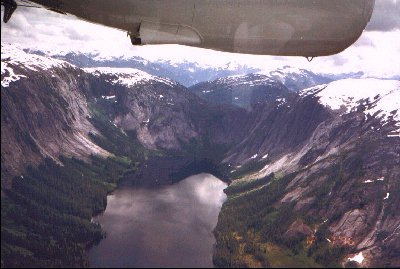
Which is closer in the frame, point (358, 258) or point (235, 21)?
point (235, 21)

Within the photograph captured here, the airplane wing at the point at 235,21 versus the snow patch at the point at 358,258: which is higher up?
the snow patch at the point at 358,258

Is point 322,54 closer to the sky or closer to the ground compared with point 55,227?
closer to the ground

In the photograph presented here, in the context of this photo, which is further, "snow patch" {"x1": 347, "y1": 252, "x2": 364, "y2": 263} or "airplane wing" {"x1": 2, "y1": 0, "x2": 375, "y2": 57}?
"snow patch" {"x1": 347, "y1": 252, "x2": 364, "y2": 263}

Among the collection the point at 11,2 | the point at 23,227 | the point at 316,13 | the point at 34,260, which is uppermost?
the point at 23,227

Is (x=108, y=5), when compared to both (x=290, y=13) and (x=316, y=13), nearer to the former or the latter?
(x=290, y=13)

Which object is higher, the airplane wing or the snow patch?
the snow patch

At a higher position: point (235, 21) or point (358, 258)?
point (358, 258)

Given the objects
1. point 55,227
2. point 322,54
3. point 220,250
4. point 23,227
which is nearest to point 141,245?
point 220,250

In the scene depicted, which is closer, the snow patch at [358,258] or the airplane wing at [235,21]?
the airplane wing at [235,21]
